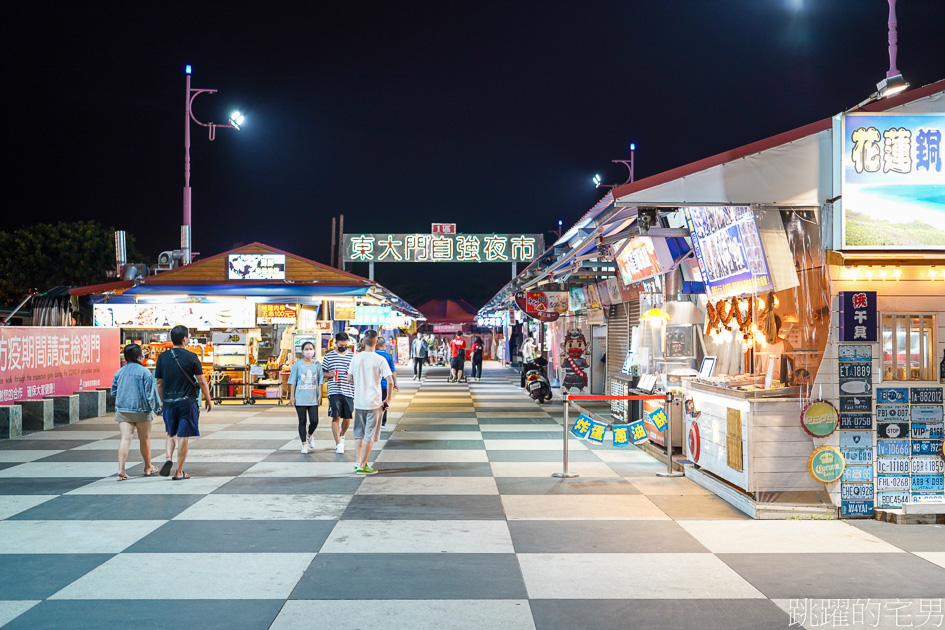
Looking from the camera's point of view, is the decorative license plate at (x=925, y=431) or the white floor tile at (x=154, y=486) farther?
the white floor tile at (x=154, y=486)

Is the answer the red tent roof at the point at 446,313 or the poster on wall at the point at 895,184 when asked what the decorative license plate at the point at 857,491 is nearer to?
the poster on wall at the point at 895,184

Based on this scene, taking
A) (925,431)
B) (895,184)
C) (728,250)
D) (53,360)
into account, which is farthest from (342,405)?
(53,360)

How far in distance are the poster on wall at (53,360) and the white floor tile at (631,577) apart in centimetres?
1290

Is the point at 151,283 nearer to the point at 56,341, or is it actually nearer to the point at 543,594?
the point at 56,341

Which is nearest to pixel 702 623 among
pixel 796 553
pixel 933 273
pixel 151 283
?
pixel 796 553

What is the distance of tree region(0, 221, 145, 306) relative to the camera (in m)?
43.2

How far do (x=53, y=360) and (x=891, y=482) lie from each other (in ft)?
53.3

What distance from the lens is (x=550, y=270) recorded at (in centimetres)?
1605

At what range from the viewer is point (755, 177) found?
768 cm

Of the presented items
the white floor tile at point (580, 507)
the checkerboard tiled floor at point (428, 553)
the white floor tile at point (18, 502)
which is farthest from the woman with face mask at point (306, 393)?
the white floor tile at point (580, 507)

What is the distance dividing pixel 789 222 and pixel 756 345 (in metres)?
1.88

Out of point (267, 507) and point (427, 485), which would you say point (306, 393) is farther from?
point (267, 507)

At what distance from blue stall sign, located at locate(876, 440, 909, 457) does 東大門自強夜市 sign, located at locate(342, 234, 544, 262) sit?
31.8 metres

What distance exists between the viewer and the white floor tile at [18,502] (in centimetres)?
793
